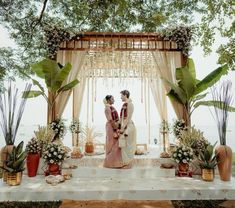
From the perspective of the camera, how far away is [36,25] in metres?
7.28

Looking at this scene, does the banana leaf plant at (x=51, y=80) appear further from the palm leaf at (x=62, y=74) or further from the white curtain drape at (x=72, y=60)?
the white curtain drape at (x=72, y=60)

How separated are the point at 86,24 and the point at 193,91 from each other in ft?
13.1

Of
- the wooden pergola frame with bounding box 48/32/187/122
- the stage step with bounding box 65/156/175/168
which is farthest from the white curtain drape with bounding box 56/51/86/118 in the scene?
the stage step with bounding box 65/156/175/168

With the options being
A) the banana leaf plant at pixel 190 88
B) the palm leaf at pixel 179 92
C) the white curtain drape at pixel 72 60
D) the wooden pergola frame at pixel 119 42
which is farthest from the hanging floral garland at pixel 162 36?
the palm leaf at pixel 179 92

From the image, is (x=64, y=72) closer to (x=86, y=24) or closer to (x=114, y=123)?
(x=114, y=123)

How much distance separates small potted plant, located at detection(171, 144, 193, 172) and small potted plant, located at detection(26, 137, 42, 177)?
109 inches

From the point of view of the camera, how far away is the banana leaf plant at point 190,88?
5.24 meters

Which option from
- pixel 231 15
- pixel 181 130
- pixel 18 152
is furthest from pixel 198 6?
pixel 18 152

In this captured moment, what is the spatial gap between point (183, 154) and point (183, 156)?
1.6 inches

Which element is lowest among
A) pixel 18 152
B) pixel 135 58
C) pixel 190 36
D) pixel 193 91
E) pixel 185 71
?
pixel 18 152

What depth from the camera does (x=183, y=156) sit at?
4699mm

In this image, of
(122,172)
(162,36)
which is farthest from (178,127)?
(162,36)

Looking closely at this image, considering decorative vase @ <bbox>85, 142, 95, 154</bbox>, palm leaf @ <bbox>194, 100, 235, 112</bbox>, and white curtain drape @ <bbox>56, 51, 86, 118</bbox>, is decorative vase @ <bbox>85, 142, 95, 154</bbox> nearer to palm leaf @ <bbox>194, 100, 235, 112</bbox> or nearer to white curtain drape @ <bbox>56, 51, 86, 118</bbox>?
white curtain drape @ <bbox>56, 51, 86, 118</bbox>

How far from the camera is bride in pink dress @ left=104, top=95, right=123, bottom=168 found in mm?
4965
